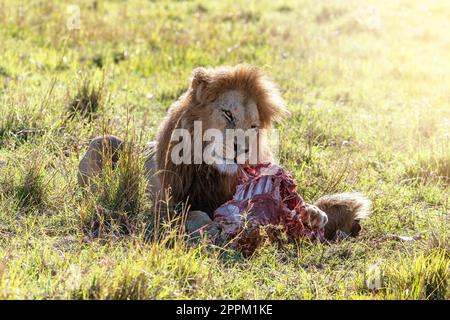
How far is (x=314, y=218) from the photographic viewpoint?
4.89 m

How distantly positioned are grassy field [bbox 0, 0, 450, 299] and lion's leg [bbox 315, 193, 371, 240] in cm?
14

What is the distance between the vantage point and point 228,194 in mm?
4973

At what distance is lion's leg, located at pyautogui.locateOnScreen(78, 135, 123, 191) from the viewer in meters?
5.38

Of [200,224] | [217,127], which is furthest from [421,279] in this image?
[217,127]

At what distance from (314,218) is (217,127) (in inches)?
33.2

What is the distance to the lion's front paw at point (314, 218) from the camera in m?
4.87

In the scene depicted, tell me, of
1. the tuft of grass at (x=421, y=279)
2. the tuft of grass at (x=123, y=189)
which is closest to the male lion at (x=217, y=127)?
the tuft of grass at (x=123, y=189)

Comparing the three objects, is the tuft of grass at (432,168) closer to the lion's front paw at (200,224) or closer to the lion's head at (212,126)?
the lion's head at (212,126)

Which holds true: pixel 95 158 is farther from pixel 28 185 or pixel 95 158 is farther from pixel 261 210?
pixel 261 210

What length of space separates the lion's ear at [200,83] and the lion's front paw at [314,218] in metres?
0.98
